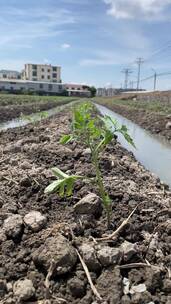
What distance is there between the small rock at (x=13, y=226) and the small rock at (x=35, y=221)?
6 cm

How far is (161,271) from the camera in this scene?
312 centimetres

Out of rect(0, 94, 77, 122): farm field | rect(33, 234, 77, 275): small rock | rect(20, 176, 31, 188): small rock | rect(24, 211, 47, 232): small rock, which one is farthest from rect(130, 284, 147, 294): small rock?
rect(0, 94, 77, 122): farm field

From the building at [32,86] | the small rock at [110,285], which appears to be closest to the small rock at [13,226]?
the small rock at [110,285]

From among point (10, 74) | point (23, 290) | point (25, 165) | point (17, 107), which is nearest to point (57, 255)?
point (23, 290)

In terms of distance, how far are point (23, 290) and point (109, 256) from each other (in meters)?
0.68

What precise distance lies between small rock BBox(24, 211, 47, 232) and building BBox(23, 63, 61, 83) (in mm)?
138187

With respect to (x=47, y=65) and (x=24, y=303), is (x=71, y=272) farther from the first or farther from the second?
(x=47, y=65)

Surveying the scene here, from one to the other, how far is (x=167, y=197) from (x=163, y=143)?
10137 mm

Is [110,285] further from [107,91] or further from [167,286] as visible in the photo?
[107,91]

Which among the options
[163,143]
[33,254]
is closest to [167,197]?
[33,254]

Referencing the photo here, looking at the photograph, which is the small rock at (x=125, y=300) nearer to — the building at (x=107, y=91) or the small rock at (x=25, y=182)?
the small rock at (x=25, y=182)

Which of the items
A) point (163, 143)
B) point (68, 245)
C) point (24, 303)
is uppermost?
point (68, 245)

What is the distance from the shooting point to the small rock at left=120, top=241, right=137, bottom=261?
3211 millimetres

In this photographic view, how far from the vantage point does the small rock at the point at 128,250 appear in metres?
3.21
